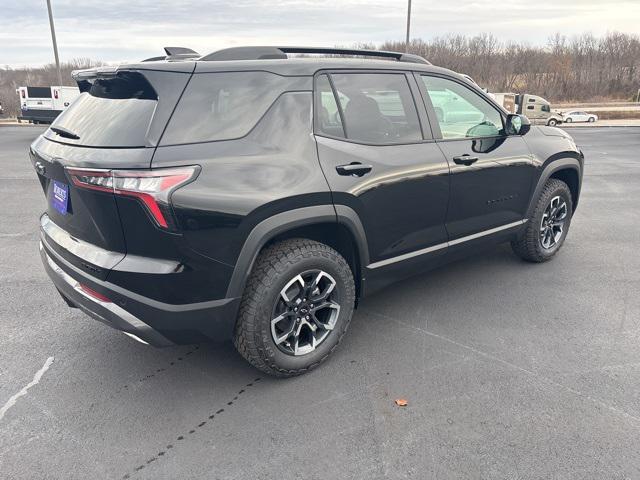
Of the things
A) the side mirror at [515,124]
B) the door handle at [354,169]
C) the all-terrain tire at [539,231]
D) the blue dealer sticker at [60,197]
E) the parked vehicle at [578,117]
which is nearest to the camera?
the blue dealer sticker at [60,197]

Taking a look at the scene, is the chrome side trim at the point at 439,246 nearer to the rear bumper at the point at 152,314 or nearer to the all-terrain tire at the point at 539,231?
the all-terrain tire at the point at 539,231

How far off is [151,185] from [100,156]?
34 centimetres

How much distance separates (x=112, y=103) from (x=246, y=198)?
36.4 inches

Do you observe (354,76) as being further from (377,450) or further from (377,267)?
(377,450)

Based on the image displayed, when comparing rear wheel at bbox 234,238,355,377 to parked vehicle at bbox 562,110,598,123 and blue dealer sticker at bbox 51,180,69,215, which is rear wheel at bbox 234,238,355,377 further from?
parked vehicle at bbox 562,110,598,123

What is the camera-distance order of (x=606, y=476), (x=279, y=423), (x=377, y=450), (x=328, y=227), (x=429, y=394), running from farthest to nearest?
1. (x=328, y=227)
2. (x=429, y=394)
3. (x=279, y=423)
4. (x=377, y=450)
5. (x=606, y=476)

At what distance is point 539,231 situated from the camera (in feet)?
15.0

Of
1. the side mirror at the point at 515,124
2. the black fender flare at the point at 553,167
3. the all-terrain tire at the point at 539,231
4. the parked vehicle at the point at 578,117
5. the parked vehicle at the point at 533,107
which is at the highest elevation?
the side mirror at the point at 515,124

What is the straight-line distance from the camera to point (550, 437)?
246 centimetres

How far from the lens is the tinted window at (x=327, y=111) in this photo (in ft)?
9.58

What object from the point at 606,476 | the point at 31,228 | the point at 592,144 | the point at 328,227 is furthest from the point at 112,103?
the point at 592,144

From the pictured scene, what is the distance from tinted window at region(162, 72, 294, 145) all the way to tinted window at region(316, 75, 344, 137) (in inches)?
9.5

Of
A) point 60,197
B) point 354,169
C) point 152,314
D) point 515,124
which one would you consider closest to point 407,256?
point 354,169

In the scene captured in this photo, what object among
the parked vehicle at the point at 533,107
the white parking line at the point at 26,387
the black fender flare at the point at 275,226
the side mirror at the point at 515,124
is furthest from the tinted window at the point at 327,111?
the parked vehicle at the point at 533,107
